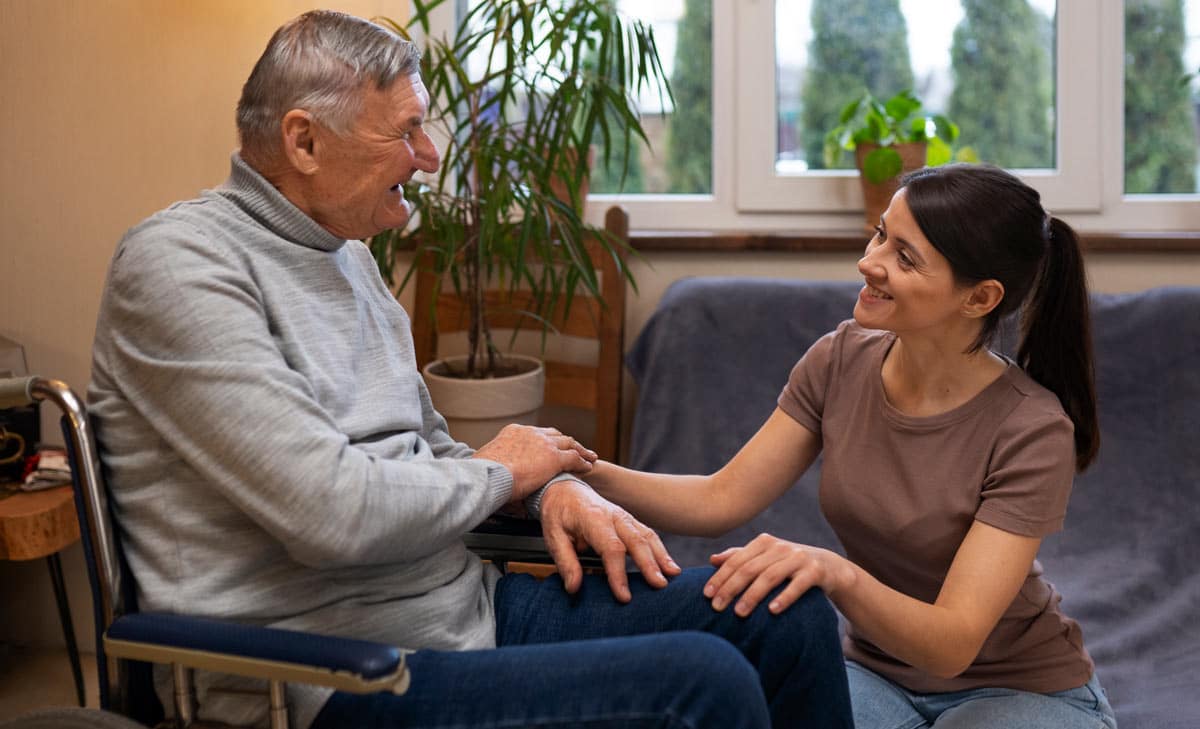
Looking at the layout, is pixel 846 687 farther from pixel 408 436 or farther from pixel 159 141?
pixel 159 141

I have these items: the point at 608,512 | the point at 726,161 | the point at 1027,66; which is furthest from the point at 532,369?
the point at 1027,66

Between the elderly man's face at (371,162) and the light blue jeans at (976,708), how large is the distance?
2.69 feet

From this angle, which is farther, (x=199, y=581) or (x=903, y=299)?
(x=903, y=299)

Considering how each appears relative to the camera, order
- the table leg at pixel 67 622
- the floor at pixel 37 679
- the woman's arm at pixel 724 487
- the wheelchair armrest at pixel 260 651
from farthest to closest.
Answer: the floor at pixel 37 679, the table leg at pixel 67 622, the woman's arm at pixel 724 487, the wheelchair armrest at pixel 260 651

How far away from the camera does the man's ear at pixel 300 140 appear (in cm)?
134

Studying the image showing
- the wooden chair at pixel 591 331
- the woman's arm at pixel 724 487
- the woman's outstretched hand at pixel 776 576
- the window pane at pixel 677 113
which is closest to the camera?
the woman's outstretched hand at pixel 776 576

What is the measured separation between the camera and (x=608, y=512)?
1455mm

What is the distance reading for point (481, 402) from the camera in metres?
2.44

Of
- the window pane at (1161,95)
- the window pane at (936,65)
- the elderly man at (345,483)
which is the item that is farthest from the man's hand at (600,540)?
the window pane at (1161,95)

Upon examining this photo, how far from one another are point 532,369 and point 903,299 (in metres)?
1.31

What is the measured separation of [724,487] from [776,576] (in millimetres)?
370

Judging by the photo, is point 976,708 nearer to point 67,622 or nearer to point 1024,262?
point 1024,262

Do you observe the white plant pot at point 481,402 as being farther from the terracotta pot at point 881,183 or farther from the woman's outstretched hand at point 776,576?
the woman's outstretched hand at point 776,576

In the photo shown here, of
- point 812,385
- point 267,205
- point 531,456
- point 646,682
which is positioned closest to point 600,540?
point 531,456
